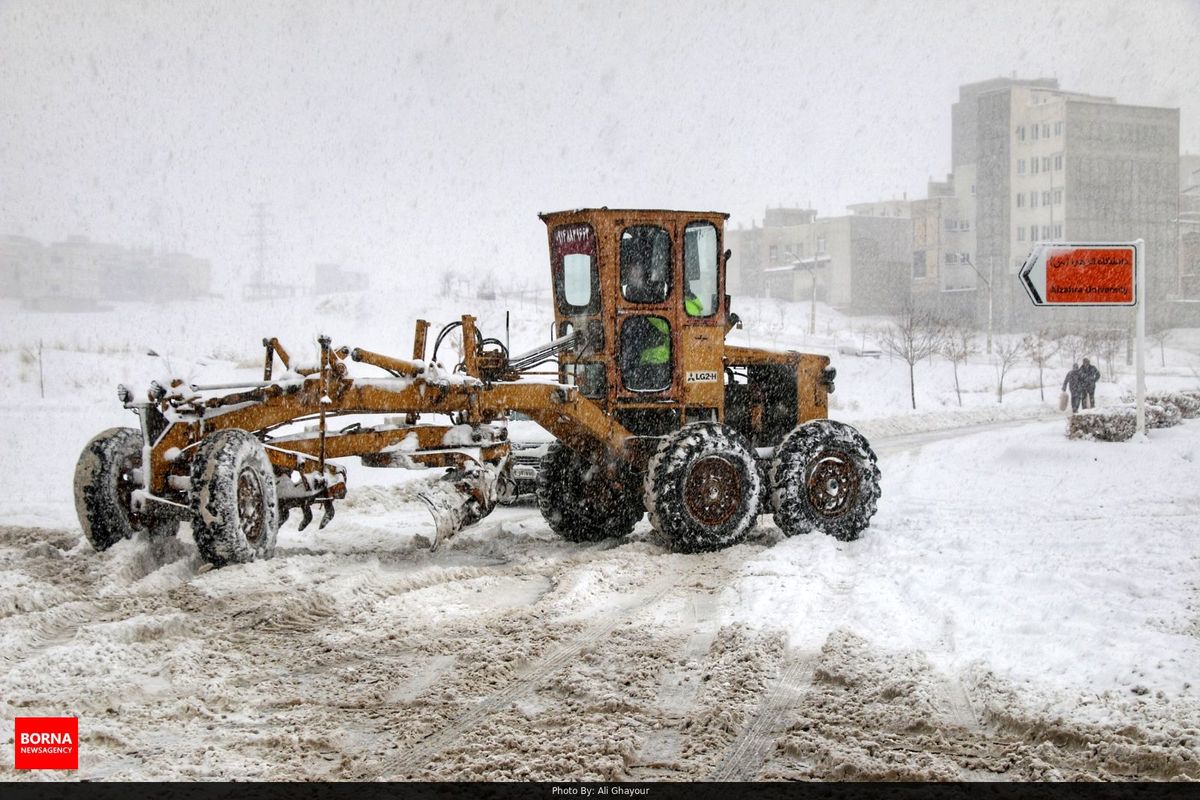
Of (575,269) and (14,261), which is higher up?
(14,261)

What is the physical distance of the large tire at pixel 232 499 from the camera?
20.1ft

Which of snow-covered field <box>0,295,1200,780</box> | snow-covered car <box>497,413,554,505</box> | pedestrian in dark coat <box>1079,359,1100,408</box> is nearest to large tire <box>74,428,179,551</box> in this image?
snow-covered field <box>0,295,1200,780</box>

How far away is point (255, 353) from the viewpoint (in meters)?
12.9

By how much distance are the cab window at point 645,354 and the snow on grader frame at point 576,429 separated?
0.04 feet

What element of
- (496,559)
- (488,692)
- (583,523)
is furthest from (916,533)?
(488,692)

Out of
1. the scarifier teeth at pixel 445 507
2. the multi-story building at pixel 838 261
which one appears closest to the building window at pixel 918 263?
the multi-story building at pixel 838 261

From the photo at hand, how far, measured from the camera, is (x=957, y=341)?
86.2 ft

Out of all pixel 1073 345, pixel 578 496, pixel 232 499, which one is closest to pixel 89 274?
pixel 232 499

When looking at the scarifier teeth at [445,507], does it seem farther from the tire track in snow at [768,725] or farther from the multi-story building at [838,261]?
the multi-story building at [838,261]

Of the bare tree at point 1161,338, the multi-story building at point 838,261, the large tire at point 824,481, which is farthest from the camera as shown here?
the multi-story building at point 838,261

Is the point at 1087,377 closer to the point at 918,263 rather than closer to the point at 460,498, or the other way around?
the point at 918,263

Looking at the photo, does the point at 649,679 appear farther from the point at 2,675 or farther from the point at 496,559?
the point at 496,559

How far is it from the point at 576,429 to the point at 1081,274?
158 inches

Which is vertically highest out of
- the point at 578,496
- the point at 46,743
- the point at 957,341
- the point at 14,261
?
the point at 14,261
